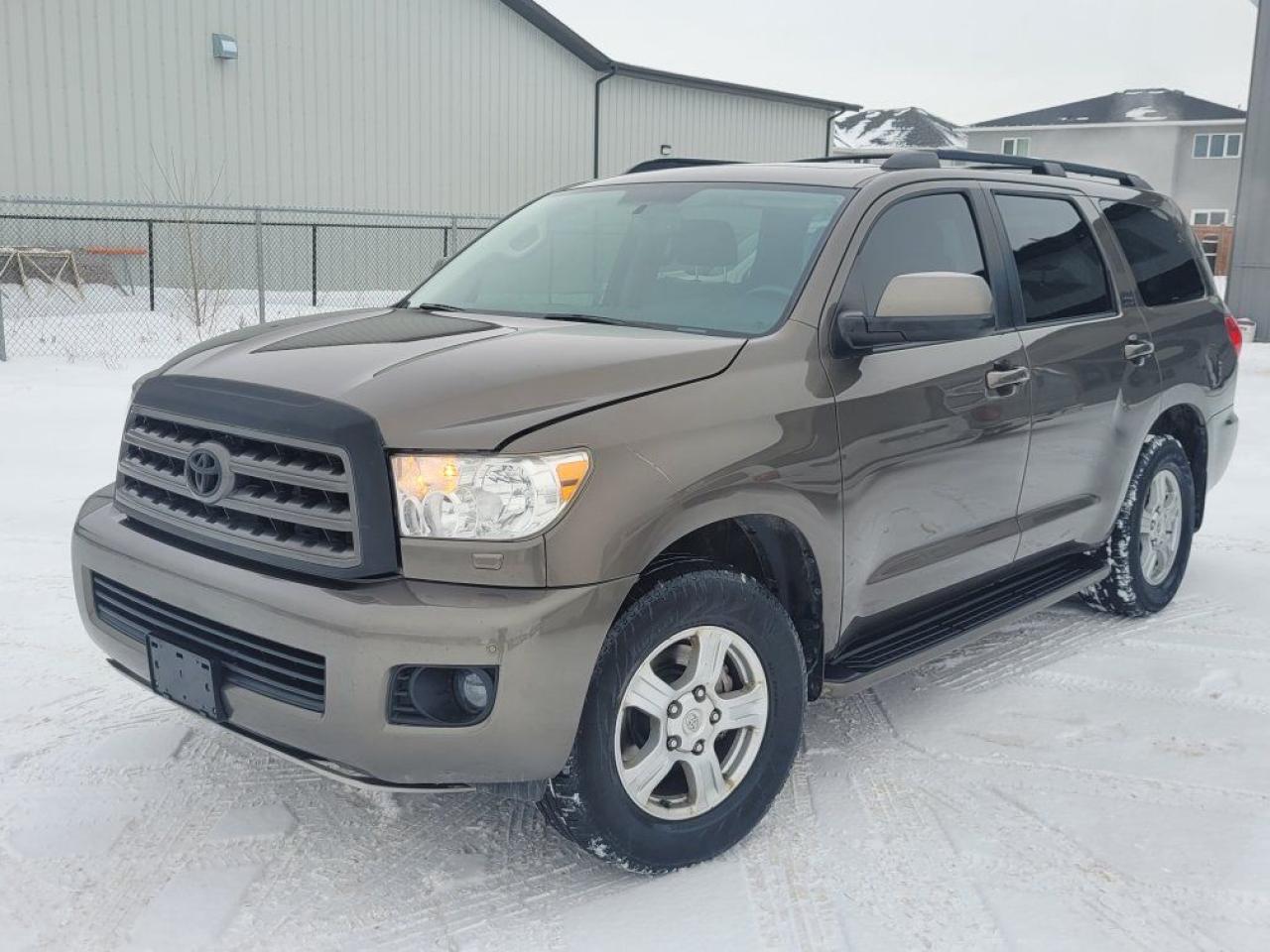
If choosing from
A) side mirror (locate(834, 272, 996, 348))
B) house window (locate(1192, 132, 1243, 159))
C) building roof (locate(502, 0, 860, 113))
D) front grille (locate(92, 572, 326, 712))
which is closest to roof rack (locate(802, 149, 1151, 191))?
side mirror (locate(834, 272, 996, 348))

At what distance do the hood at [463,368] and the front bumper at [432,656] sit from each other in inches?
14.3

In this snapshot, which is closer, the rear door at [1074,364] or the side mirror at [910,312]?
the side mirror at [910,312]

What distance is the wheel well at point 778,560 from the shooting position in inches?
129

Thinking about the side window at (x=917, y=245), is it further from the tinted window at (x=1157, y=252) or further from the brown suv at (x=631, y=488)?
the tinted window at (x=1157, y=252)

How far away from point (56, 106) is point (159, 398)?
17.1 meters

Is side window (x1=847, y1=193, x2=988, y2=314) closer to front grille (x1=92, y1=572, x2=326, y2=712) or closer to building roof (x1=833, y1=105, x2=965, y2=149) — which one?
front grille (x1=92, y1=572, x2=326, y2=712)

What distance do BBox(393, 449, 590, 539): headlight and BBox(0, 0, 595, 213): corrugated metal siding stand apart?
17544 mm

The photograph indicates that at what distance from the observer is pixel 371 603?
268 centimetres

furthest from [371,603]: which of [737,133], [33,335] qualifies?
[737,133]

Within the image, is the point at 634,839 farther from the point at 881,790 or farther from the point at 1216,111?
the point at 1216,111

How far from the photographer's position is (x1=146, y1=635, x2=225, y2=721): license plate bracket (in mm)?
2941

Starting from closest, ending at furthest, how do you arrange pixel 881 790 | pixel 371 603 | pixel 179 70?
pixel 371 603 < pixel 881 790 < pixel 179 70

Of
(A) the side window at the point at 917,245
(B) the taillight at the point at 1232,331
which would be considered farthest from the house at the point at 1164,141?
(A) the side window at the point at 917,245

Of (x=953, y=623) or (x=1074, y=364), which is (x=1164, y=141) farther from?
(x=953, y=623)
